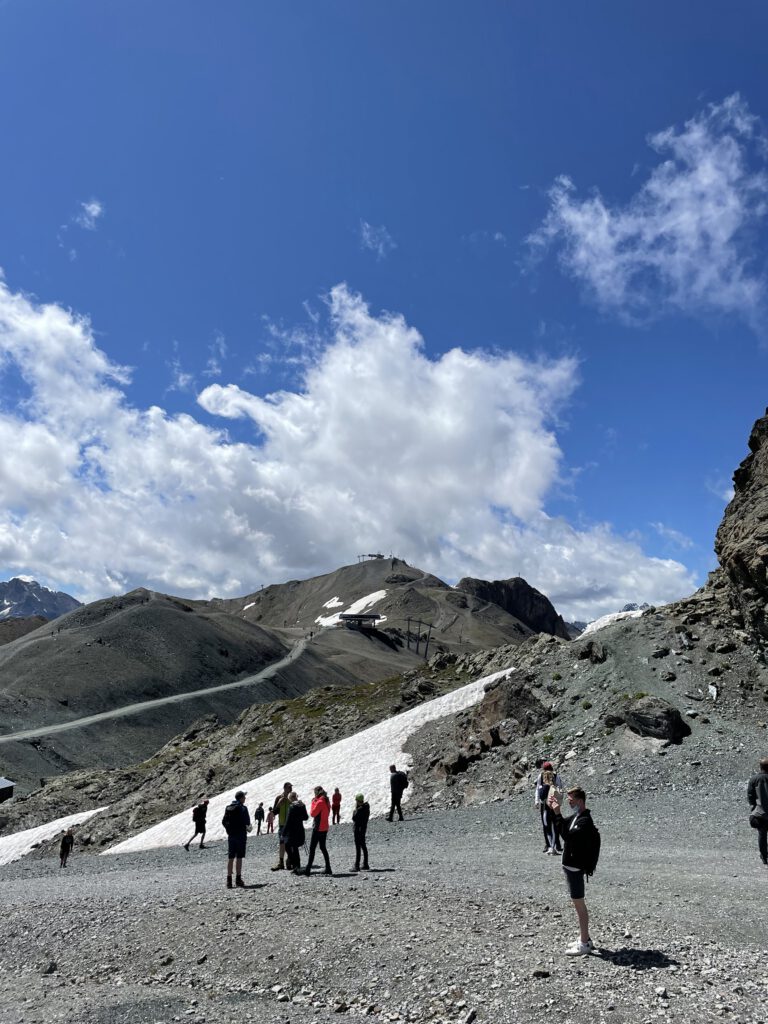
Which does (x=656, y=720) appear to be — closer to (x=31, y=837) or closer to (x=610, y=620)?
(x=610, y=620)

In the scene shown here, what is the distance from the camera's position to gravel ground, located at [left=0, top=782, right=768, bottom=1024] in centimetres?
863

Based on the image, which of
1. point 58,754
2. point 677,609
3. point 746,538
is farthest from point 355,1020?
point 58,754

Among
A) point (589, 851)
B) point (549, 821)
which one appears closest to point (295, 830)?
point (549, 821)

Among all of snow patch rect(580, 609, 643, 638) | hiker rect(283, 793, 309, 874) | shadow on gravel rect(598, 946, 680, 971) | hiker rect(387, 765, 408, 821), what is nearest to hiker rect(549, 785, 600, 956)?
shadow on gravel rect(598, 946, 680, 971)

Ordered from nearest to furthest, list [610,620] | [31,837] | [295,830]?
[295,830]
[31,837]
[610,620]

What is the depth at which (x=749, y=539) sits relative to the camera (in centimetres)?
3466

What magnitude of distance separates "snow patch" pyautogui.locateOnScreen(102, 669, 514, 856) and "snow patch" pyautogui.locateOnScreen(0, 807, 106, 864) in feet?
39.2

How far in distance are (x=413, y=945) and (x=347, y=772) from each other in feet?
99.6

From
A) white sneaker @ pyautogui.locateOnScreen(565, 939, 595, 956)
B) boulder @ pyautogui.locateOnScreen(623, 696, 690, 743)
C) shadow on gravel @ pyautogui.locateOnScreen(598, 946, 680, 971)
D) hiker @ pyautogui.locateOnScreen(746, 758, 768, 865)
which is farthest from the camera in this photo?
boulder @ pyautogui.locateOnScreen(623, 696, 690, 743)

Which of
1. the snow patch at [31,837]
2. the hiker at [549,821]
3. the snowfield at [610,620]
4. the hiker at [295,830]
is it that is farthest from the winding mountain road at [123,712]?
the hiker at [549,821]

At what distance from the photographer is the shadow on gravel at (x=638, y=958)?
913cm

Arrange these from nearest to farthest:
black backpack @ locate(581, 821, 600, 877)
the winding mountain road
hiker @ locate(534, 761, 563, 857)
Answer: black backpack @ locate(581, 821, 600, 877) → hiker @ locate(534, 761, 563, 857) → the winding mountain road

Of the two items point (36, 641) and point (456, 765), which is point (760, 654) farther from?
point (36, 641)

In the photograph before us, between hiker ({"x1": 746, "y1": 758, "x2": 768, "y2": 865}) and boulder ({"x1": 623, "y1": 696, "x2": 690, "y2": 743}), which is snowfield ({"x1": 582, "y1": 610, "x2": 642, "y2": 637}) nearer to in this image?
boulder ({"x1": 623, "y1": 696, "x2": 690, "y2": 743})
